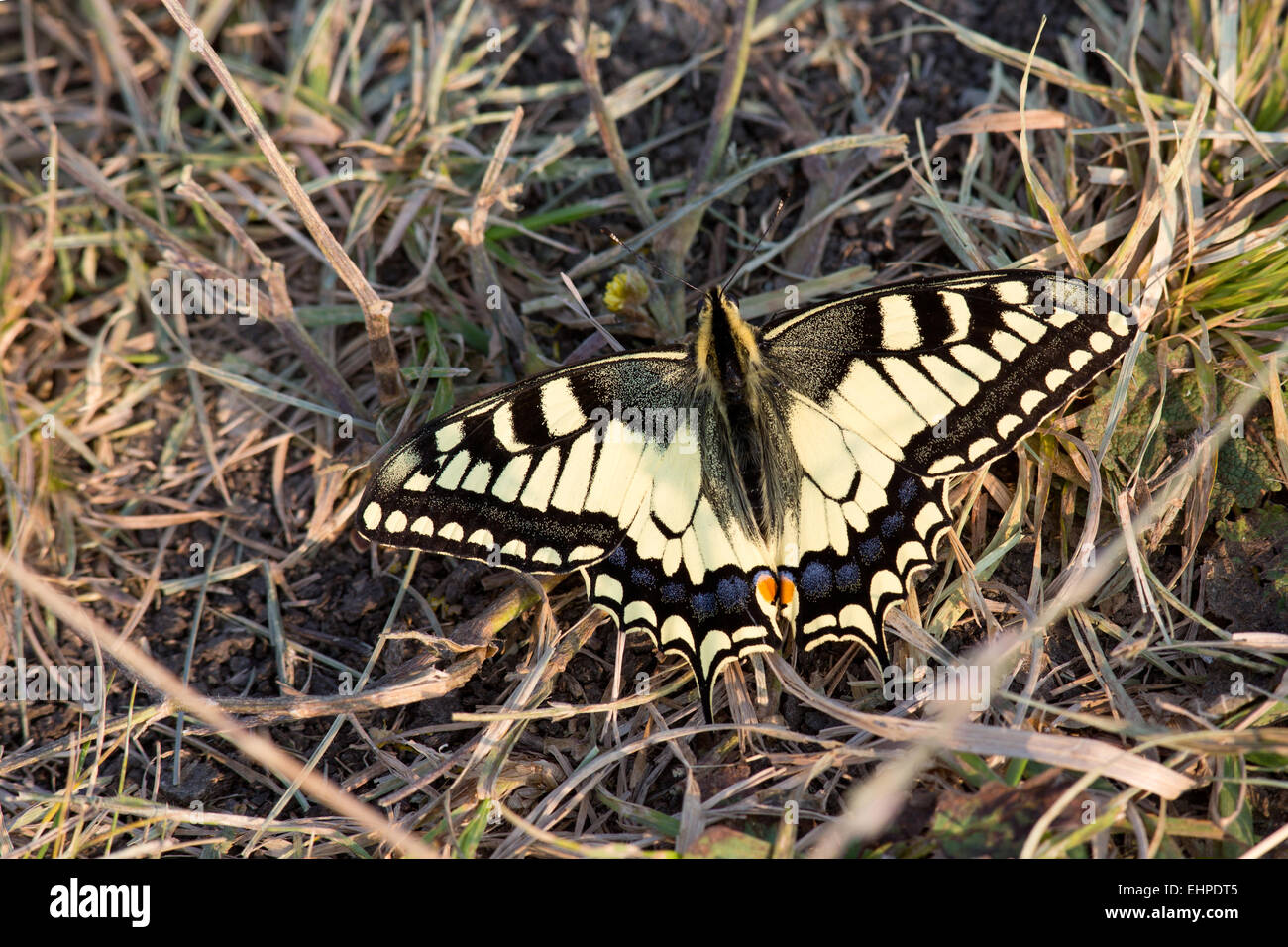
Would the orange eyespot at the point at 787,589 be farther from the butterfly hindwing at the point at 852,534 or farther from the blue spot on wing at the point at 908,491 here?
the blue spot on wing at the point at 908,491

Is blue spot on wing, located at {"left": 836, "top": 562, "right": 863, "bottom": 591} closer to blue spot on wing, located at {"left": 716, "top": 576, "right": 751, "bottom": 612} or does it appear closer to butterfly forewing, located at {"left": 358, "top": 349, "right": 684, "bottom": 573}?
blue spot on wing, located at {"left": 716, "top": 576, "right": 751, "bottom": 612}

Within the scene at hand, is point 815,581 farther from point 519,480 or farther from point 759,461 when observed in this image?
point 519,480

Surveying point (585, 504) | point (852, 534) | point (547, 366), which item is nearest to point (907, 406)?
point (852, 534)

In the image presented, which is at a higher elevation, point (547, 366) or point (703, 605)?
point (547, 366)

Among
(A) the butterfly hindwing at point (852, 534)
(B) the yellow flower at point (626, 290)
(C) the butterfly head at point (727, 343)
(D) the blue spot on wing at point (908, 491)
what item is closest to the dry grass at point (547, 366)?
(B) the yellow flower at point (626, 290)

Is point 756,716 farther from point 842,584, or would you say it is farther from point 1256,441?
point 1256,441

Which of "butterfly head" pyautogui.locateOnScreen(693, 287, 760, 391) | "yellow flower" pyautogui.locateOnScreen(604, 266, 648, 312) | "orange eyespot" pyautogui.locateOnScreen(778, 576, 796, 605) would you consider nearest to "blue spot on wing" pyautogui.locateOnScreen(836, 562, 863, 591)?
"orange eyespot" pyautogui.locateOnScreen(778, 576, 796, 605)
